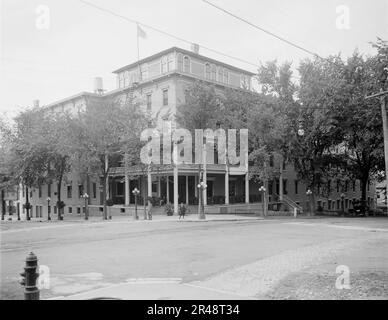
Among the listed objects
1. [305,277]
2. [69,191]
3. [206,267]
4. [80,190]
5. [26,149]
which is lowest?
[206,267]

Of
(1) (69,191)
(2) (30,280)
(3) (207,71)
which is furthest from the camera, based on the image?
(1) (69,191)

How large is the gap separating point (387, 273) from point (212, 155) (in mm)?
33871

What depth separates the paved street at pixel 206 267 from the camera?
8602 millimetres

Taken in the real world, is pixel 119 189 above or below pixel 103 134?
below

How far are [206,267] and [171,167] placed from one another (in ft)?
94.0

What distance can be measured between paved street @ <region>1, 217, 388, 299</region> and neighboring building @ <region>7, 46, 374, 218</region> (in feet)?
68.2

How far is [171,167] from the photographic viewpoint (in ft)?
132

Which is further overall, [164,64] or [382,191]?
[382,191]

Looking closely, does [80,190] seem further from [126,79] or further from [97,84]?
[126,79]

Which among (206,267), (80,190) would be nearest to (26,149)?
(80,190)

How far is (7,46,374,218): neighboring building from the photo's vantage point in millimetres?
41594

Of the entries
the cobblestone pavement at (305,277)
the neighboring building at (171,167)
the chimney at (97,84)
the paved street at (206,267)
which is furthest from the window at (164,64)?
the cobblestone pavement at (305,277)

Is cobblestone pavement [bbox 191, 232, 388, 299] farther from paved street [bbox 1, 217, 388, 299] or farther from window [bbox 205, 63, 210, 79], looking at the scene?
window [bbox 205, 63, 210, 79]

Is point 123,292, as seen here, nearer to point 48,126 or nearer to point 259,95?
point 259,95
